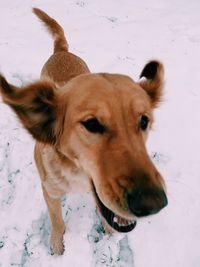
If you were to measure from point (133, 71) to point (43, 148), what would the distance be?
11.7 ft

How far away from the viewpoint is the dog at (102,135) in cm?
207

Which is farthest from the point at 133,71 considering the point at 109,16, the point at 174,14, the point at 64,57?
the point at 174,14

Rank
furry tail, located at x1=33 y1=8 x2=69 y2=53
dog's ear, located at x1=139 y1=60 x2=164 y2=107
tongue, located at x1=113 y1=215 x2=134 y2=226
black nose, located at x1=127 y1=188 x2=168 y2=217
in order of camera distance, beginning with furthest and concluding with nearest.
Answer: furry tail, located at x1=33 y1=8 x2=69 y2=53
dog's ear, located at x1=139 y1=60 x2=164 y2=107
tongue, located at x1=113 y1=215 x2=134 y2=226
black nose, located at x1=127 y1=188 x2=168 y2=217

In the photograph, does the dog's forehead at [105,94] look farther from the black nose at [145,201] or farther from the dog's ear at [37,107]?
the black nose at [145,201]

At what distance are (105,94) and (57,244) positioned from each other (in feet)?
6.09

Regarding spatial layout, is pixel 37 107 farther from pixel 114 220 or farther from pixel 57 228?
pixel 57 228

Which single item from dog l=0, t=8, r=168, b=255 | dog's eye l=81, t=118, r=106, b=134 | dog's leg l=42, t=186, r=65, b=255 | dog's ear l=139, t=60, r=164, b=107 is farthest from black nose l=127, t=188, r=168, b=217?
dog's leg l=42, t=186, r=65, b=255

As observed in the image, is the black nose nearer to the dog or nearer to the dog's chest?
the dog

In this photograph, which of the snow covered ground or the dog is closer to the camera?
the dog

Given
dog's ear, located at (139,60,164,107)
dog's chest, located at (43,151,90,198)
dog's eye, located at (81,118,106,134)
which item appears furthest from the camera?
dog's ear, located at (139,60,164,107)

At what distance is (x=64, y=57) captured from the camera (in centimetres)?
440

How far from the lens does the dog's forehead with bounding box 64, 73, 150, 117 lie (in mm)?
2336

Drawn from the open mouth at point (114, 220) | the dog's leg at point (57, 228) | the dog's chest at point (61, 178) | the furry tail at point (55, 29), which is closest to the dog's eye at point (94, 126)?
the open mouth at point (114, 220)

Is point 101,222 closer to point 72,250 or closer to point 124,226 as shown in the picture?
point 72,250
